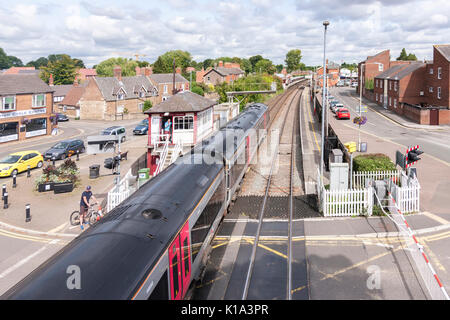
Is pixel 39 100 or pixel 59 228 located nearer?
pixel 59 228

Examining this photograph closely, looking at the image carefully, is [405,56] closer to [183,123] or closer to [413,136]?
[413,136]

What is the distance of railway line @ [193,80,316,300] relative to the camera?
30.9 ft

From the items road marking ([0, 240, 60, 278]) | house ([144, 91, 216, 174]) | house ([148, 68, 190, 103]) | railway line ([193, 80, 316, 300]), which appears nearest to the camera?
railway line ([193, 80, 316, 300])

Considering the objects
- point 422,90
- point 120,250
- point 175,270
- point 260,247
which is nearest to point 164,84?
point 422,90

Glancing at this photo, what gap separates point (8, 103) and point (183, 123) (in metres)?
26.1

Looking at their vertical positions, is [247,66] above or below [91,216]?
above

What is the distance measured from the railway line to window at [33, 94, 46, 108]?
31.7m

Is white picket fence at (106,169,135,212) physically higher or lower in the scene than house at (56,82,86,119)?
lower

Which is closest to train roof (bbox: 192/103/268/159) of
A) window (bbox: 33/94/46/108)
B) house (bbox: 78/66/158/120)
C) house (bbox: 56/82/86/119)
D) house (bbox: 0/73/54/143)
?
house (bbox: 0/73/54/143)

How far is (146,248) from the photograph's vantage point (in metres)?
6.23

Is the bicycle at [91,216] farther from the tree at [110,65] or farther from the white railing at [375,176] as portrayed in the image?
the tree at [110,65]

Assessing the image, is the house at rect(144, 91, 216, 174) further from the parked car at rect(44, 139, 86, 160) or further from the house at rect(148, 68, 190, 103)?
the house at rect(148, 68, 190, 103)
